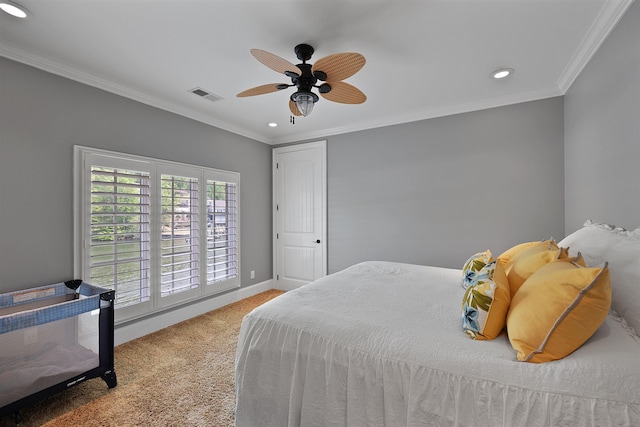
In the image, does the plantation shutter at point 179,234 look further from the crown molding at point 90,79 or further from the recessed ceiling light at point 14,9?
the recessed ceiling light at point 14,9

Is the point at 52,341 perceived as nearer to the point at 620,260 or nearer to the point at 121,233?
the point at 121,233

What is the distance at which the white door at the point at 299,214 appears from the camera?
4.32 metres

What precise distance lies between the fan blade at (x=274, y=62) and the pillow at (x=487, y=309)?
5.72 ft

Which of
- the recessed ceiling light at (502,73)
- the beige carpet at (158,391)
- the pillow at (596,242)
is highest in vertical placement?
the recessed ceiling light at (502,73)

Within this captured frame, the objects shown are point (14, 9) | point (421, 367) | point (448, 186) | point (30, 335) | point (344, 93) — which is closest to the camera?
point (421, 367)

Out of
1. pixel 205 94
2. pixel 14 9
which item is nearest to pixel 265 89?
pixel 205 94

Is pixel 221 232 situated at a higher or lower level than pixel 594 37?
lower

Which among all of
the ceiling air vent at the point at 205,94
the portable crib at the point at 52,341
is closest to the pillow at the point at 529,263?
the portable crib at the point at 52,341

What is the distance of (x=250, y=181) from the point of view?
14.3ft

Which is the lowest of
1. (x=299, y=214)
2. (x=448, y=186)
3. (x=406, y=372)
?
(x=406, y=372)

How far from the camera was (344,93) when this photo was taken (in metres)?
2.23

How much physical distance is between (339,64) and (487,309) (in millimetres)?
1649

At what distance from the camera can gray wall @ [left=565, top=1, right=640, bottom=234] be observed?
162cm

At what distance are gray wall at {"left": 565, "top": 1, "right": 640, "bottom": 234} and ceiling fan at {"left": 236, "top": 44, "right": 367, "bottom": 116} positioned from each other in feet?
5.29
